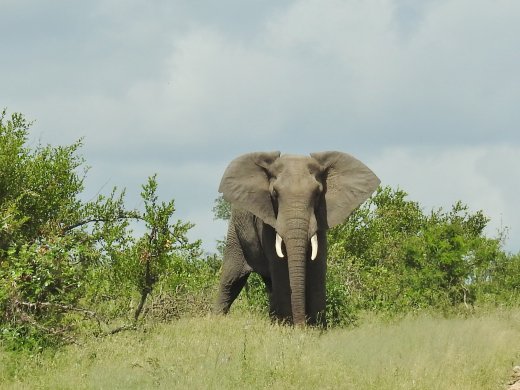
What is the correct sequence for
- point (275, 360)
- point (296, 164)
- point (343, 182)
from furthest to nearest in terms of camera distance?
point (343, 182) → point (296, 164) → point (275, 360)

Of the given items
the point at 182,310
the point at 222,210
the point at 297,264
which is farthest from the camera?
the point at 222,210

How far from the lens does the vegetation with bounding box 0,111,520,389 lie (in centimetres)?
1180

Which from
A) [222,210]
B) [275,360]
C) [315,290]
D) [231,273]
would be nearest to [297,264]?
[315,290]

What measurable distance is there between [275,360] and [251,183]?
567 cm

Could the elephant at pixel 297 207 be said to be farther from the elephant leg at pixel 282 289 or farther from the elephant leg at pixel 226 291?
the elephant leg at pixel 226 291

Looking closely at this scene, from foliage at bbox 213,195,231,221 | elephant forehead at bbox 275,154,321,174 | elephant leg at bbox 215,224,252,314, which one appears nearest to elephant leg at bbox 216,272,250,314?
elephant leg at bbox 215,224,252,314

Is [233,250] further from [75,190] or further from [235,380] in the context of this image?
[235,380]

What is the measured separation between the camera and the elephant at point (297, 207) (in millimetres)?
15438

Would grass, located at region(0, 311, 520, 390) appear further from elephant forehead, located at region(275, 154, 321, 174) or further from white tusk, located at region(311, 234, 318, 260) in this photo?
elephant forehead, located at region(275, 154, 321, 174)

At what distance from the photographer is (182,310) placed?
18.8m

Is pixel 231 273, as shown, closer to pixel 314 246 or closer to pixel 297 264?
pixel 314 246

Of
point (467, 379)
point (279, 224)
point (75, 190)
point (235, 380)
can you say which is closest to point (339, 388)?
point (235, 380)

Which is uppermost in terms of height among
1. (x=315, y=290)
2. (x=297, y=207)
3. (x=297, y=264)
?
(x=297, y=207)

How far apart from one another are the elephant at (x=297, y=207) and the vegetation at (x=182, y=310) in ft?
2.69
